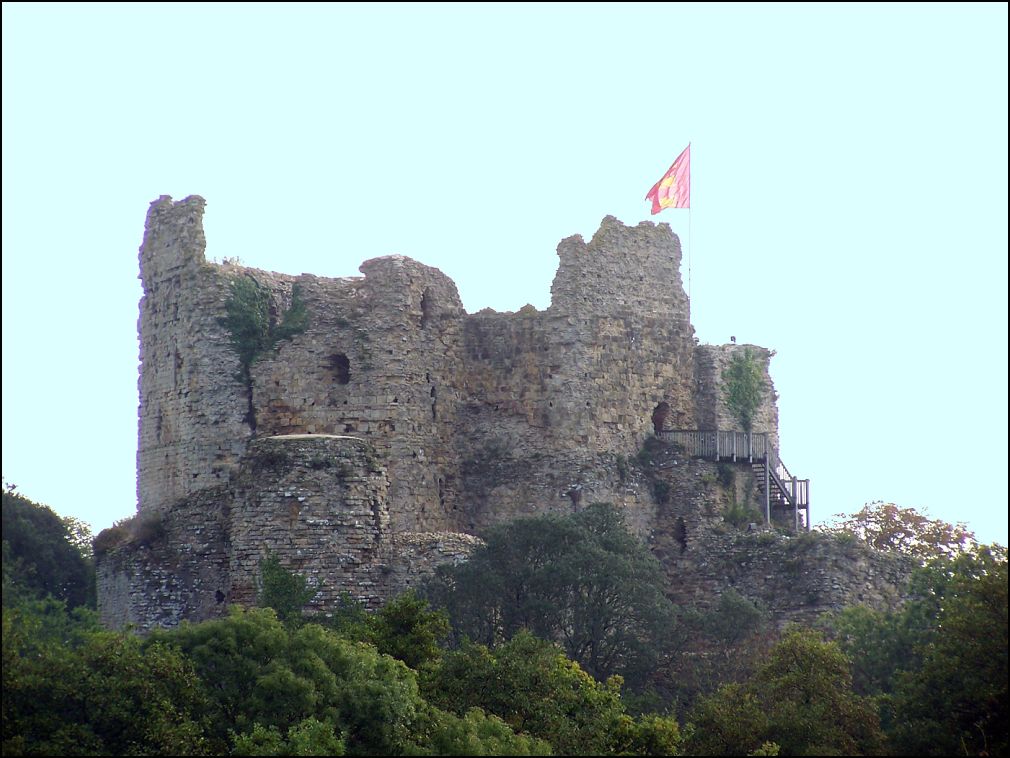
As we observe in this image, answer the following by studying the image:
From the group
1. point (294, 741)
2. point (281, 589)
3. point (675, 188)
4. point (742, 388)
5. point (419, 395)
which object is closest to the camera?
point (294, 741)

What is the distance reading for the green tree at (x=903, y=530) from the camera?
48094 millimetres

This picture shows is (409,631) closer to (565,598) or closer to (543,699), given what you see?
(543,699)

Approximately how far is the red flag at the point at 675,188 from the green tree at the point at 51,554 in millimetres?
13512

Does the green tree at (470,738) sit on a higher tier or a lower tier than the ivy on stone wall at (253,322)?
lower

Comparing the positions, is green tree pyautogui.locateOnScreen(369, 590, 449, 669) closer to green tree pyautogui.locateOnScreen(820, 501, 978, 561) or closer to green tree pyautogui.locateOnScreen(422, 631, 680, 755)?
green tree pyautogui.locateOnScreen(422, 631, 680, 755)

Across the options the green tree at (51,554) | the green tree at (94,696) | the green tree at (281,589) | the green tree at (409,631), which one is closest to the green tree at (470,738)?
the green tree at (409,631)

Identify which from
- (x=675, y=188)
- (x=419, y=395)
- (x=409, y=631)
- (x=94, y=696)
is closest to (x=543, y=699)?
(x=409, y=631)

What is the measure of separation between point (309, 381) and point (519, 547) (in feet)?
19.6

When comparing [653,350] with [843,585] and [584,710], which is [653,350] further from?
[584,710]

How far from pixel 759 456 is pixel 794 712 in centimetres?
1458

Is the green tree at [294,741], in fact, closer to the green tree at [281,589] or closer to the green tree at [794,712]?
the green tree at [794,712]

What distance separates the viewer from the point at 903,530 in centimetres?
4919

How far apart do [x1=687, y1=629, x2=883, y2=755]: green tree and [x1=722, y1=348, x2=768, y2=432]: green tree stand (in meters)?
13.1

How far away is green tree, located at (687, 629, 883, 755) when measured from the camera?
32.1 m
